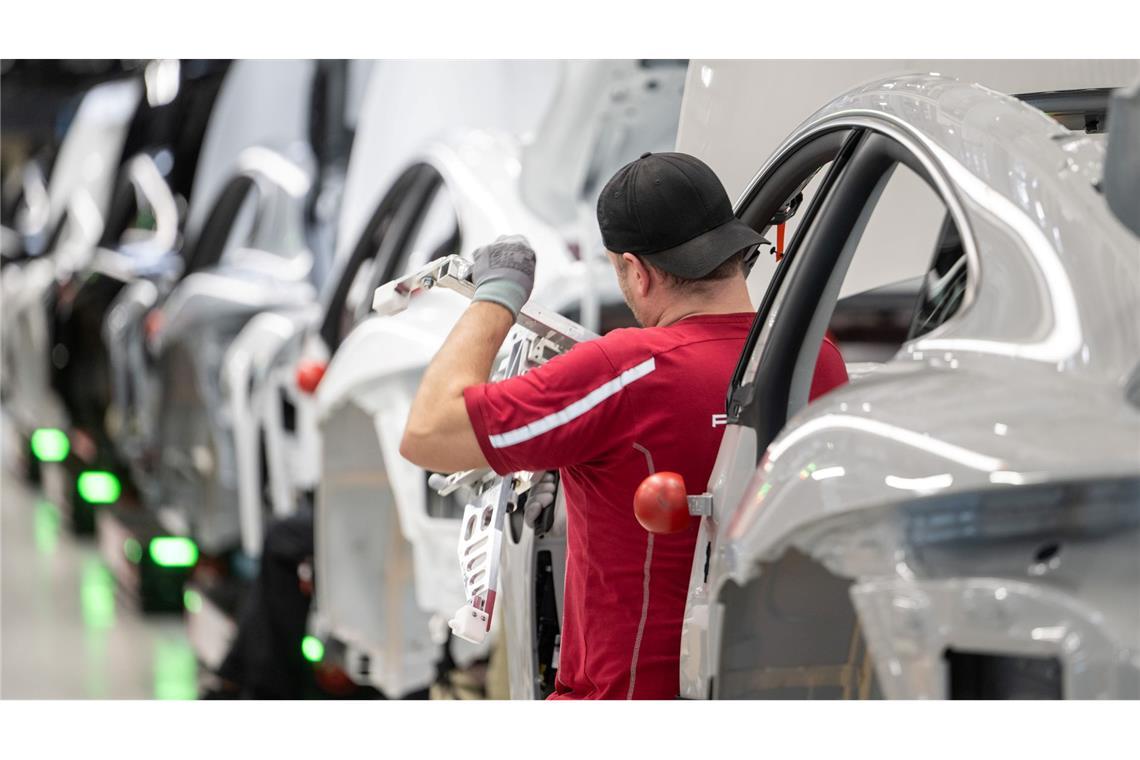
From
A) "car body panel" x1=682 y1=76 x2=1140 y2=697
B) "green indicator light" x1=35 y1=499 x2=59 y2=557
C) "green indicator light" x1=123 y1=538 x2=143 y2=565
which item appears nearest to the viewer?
"car body panel" x1=682 y1=76 x2=1140 y2=697

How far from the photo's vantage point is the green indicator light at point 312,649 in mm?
4934

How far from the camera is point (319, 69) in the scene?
7.39m

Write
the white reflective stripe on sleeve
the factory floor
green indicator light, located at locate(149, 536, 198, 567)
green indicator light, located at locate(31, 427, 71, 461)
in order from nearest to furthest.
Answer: the white reflective stripe on sleeve
the factory floor
green indicator light, located at locate(149, 536, 198, 567)
green indicator light, located at locate(31, 427, 71, 461)

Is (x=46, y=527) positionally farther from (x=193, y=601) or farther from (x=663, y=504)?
(x=663, y=504)

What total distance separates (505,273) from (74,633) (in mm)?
5632

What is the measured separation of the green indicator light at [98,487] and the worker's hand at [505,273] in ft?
23.0

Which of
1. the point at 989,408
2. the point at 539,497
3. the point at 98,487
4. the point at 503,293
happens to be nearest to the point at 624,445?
the point at 503,293

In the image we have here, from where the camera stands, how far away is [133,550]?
7457mm

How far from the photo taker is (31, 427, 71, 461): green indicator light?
9.82 meters

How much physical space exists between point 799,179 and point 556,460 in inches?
25.2

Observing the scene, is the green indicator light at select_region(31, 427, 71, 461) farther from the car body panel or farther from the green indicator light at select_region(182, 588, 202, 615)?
the car body panel

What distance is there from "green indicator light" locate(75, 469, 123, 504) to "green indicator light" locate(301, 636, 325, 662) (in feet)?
13.2

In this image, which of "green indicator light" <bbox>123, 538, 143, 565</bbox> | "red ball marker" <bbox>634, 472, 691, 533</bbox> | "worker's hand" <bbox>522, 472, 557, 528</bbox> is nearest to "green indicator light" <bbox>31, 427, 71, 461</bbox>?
"green indicator light" <bbox>123, 538, 143, 565</bbox>
